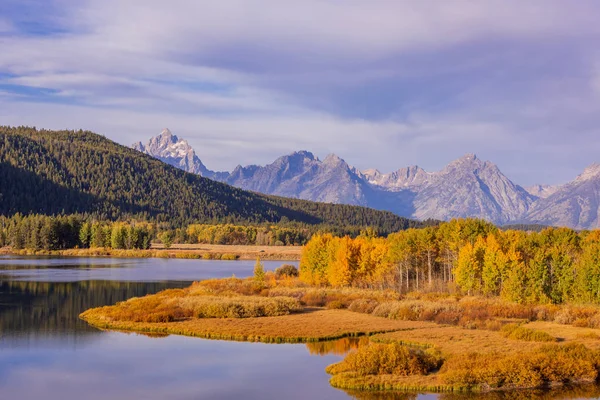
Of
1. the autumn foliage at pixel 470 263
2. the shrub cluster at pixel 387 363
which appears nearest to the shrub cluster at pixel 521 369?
the shrub cluster at pixel 387 363

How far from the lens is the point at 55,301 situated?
77312 millimetres

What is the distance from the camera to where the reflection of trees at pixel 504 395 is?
3722cm

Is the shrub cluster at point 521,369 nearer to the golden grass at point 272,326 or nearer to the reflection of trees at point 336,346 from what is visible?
the reflection of trees at point 336,346

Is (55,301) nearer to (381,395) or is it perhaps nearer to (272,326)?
(272,326)

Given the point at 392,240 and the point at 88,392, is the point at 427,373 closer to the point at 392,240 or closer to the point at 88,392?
the point at 88,392

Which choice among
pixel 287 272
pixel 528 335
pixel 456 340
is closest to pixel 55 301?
pixel 456 340

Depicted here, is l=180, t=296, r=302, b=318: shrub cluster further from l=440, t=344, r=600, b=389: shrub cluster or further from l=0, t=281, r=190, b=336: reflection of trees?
l=440, t=344, r=600, b=389: shrub cluster

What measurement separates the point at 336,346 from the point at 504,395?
17036mm

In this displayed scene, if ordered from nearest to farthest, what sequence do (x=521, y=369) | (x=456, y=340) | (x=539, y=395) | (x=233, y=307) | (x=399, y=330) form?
(x=539, y=395) → (x=521, y=369) → (x=456, y=340) → (x=399, y=330) → (x=233, y=307)

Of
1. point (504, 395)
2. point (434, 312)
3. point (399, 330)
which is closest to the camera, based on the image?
point (504, 395)

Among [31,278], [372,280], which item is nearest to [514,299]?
[372,280]

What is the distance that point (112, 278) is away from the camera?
11038cm

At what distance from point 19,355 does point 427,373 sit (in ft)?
97.1

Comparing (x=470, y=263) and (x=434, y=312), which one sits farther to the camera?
(x=470, y=263)
